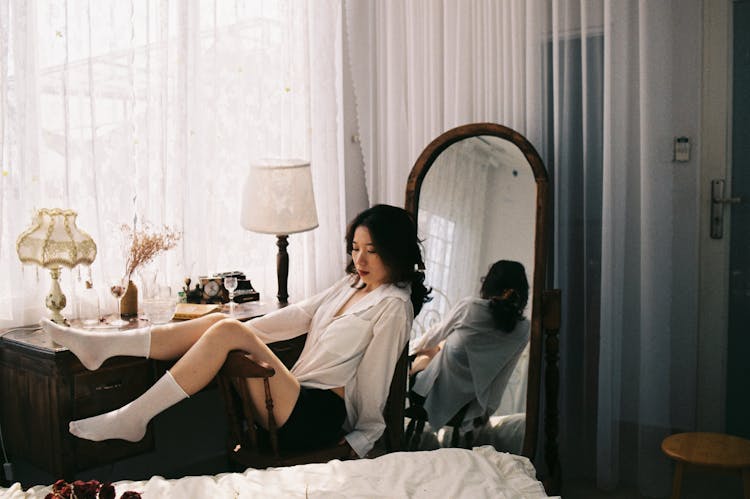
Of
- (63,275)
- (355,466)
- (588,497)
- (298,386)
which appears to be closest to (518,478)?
(355,466)

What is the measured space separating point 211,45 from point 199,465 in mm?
1787

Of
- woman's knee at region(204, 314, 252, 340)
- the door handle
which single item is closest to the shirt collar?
woman's knee at region(204, 314, 252, 340)

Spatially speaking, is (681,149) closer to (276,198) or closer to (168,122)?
(276,198)

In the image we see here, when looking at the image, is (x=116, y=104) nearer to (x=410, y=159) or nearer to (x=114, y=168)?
(x=114, y=168)

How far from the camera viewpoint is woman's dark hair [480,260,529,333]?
2883mm

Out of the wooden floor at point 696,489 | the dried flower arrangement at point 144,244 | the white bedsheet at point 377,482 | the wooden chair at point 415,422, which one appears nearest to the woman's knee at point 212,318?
the dried flower arrangement at point 144,244

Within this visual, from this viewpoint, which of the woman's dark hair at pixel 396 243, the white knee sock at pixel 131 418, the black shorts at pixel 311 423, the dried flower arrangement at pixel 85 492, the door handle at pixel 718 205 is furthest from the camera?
the door handle at pixel 718 205

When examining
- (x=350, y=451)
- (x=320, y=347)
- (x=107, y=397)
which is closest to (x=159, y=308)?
(x=107, y=397)

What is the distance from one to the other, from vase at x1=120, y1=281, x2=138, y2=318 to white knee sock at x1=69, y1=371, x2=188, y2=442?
0.53 m

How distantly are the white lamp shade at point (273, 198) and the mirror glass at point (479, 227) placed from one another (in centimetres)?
52

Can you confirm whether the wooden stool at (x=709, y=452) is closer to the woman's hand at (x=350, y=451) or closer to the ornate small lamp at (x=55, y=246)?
the woman's hand at (x=350, y=451)

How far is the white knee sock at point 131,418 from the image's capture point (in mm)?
2274

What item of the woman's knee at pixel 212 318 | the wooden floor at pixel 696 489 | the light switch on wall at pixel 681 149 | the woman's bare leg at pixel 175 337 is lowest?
the wooden floor at pixel 696 489

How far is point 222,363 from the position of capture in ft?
7.83
